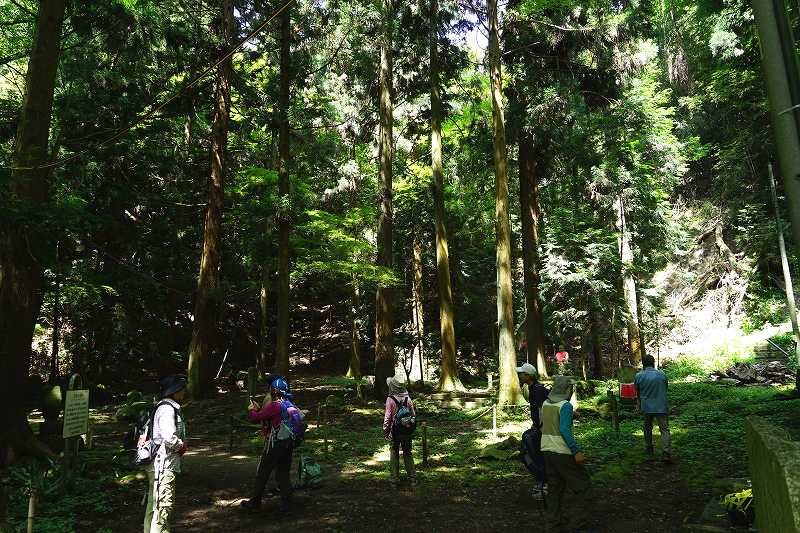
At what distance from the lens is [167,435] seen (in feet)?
16.3

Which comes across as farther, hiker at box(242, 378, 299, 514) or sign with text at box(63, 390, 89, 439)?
sign with text at box(63, 390, 89, 439)

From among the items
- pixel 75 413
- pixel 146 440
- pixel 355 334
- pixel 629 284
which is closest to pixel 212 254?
pixel 75 413

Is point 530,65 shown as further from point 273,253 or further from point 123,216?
point 123,216

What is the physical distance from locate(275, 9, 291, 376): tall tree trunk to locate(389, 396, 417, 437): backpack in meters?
7.49

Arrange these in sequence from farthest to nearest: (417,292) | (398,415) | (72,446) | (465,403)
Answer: (417,292), (465,403), (72,446), (398,415)

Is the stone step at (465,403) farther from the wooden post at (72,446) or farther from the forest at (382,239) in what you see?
the wooden post at (72,446)

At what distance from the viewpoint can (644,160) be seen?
24.0 meters

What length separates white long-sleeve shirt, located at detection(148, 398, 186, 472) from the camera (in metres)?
4.96

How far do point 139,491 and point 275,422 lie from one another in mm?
2841

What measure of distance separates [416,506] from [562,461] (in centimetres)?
244

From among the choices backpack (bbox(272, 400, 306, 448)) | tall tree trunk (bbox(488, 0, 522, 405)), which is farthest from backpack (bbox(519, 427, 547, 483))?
tall tree trunk (bbox(488, 0, 522, 405))

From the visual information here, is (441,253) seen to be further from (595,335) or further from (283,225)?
(595,335)

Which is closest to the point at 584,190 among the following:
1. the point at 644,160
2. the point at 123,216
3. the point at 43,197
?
the point at 644,160

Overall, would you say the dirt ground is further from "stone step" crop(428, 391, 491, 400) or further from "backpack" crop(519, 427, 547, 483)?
"stone step" crop(428, 391, 491, 400)
